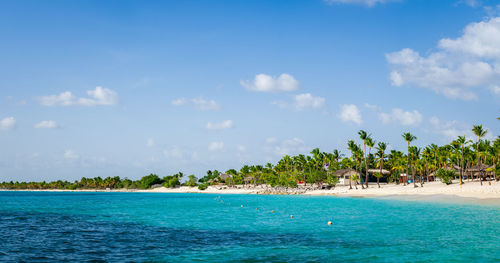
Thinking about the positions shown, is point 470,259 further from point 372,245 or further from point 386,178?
point 386,178

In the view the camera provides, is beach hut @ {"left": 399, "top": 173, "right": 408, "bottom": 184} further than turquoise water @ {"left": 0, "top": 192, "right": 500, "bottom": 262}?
Yes

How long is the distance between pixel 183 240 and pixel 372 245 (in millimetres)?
13895

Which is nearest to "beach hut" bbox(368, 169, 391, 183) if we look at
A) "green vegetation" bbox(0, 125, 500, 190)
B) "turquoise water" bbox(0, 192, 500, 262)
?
"green vegetation" bbox(0, 125, 500, 190)

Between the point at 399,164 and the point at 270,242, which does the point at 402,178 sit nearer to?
the point at 399,164

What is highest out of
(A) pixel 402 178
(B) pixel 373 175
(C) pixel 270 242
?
(B) pixel 373 175

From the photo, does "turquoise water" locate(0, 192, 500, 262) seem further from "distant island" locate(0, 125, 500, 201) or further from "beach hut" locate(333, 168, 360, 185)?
"beach hut" locate(333, 168, 360, 185)

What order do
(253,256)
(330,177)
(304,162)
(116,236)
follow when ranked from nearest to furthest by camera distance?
(253,256)
(116,236)
(330,177)
(304,162)

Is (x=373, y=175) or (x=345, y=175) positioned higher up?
(x=345, y=175)

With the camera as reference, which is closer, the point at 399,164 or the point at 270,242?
the point at 270,242

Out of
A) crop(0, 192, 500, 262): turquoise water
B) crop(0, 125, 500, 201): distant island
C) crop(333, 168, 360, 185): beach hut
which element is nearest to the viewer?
crop(0, 192, 500, 262): turquoise water

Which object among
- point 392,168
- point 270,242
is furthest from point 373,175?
point 270,242

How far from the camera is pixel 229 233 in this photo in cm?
3300

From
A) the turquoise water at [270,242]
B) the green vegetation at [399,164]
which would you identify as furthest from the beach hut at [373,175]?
the turquoise water at [270,242]

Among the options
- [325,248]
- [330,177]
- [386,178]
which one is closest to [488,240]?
[325,248]
